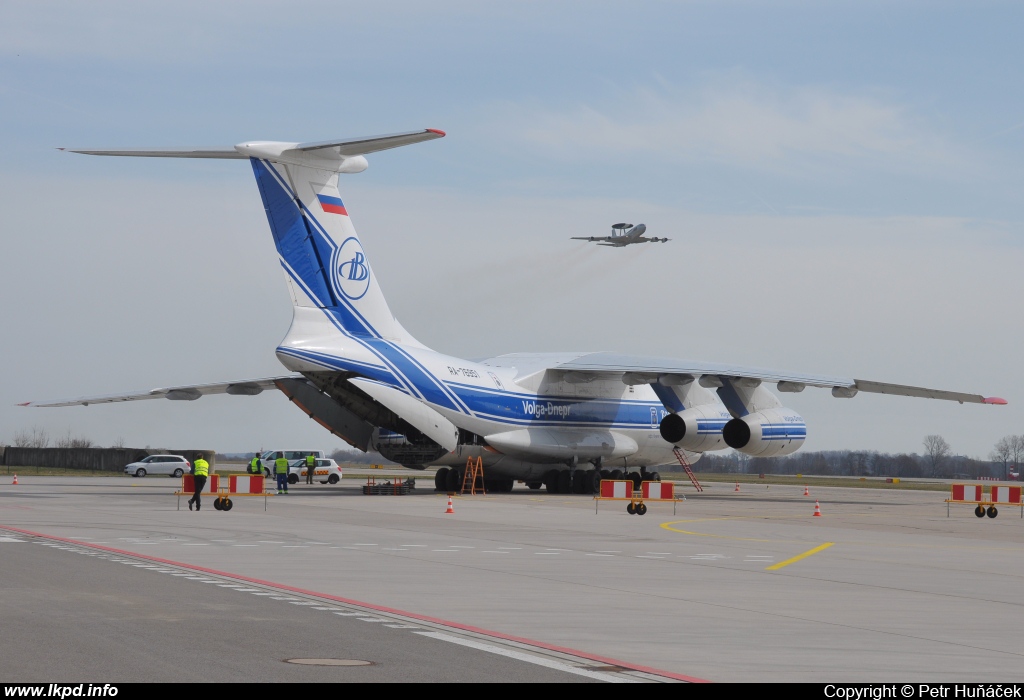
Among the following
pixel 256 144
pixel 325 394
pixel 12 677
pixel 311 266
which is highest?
pixel 256 144

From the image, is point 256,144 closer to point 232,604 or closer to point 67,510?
point 67,510

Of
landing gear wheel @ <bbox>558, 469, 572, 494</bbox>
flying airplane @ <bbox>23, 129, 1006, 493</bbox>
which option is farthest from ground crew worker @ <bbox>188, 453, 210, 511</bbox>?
landing gear wheel @ <bbox>558, 469, 572, 494</bbox>

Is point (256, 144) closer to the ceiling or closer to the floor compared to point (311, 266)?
closer to the ceiling

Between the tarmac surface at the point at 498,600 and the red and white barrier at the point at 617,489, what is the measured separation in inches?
163

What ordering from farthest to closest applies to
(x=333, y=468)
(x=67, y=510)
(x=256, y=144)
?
(x=333, y=468) → (x=256, y=144) → (x=67, y=510)

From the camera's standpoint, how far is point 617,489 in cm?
3045

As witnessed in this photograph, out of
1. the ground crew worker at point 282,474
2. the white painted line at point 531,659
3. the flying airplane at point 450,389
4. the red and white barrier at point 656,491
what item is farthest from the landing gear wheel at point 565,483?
the white painted line at point 531,659

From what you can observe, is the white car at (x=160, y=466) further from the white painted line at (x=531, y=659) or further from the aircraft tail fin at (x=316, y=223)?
the white painted line at (x=531, y=659)

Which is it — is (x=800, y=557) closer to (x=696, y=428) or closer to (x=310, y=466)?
(x=696, y=428)

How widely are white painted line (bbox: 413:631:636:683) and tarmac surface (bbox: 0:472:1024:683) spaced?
0.07 feet

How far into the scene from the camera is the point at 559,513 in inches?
1182

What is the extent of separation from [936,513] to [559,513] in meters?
11.2
